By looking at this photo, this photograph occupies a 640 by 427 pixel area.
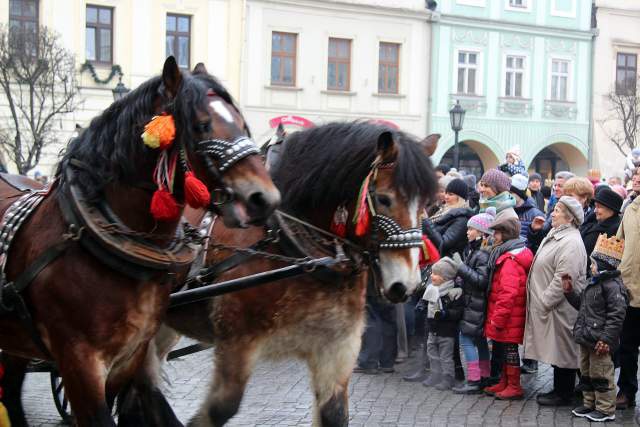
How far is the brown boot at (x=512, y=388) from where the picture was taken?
707 cm

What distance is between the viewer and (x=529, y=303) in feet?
23.0

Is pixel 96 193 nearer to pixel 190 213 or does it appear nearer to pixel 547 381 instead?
pixel 190 213

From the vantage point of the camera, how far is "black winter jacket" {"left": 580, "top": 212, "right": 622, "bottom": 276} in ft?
23.6

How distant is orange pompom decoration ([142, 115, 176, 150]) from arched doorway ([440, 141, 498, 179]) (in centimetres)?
2587

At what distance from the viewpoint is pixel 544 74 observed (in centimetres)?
2959

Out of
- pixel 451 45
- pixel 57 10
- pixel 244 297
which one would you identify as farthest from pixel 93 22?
pixel 244 297

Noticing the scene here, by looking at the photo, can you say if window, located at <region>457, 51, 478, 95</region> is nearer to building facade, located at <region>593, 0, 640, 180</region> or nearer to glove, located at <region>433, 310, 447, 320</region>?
building facade, located at <region>593, 0, 640, 180</region>

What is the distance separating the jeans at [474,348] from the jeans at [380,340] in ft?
3.06

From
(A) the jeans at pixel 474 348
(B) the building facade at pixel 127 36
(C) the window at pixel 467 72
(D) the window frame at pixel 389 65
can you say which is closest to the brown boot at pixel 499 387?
(A) the jeans at pixel 474 348

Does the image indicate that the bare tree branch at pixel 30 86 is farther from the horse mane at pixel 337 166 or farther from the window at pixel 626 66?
the window at pixel 626 66

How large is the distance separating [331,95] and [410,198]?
22.4m

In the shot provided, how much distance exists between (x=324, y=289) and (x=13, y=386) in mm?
2012

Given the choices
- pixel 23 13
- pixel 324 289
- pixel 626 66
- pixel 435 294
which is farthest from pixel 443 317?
pixel 626 66

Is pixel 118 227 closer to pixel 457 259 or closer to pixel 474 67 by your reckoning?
pixel 457 259
